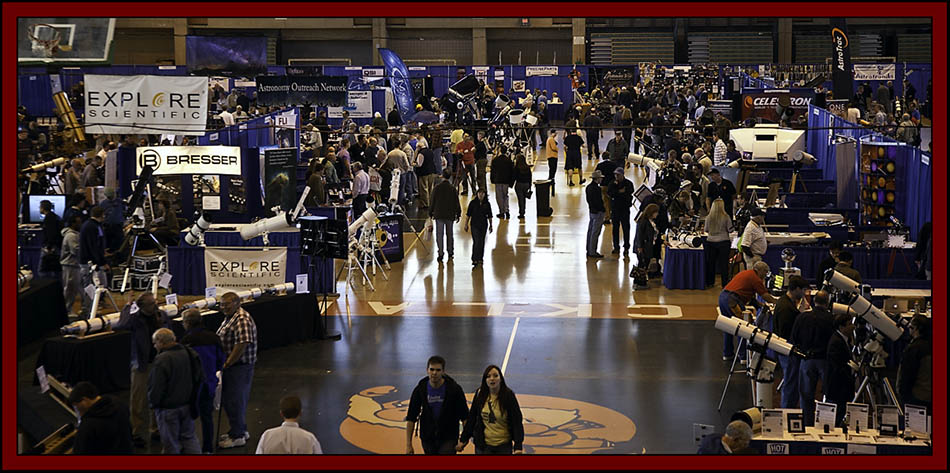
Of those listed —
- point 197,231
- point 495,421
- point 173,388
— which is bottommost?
point 495,421

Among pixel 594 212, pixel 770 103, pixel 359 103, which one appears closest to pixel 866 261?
pixel 594 212

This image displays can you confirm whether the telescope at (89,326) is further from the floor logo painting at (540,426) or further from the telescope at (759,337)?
the telescope at (759,337)

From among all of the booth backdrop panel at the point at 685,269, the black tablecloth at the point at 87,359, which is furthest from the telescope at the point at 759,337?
the black tablecloth at the point at 87,359

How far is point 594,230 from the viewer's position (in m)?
17.7

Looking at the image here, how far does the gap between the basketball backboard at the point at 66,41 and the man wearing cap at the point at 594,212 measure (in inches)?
305

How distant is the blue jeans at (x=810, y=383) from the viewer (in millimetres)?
9609

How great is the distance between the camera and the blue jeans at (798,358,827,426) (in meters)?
9.61

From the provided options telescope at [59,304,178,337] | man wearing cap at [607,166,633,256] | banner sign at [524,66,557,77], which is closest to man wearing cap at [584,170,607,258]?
man wearing cap at [607,166,633,256]

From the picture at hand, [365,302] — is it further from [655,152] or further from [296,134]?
[655,152]

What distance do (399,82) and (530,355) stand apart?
1634 centimetres

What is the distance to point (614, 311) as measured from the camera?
1461cm

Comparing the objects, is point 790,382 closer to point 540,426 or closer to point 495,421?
point 540,426
